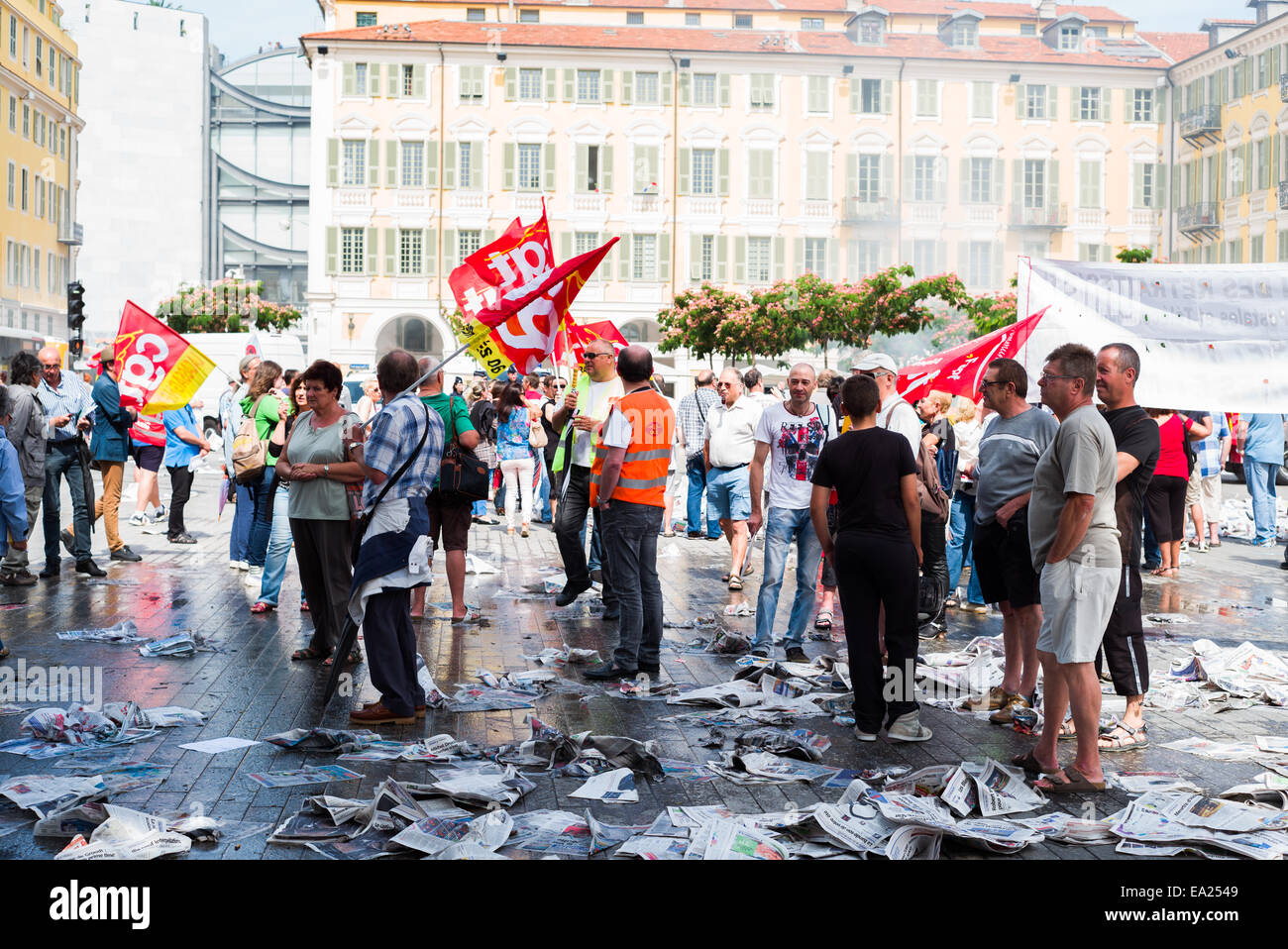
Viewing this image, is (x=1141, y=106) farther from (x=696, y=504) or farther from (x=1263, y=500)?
(x=696, y=504)

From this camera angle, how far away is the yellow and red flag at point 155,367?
12625mm

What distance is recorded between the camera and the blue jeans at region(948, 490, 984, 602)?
10793 millimetres

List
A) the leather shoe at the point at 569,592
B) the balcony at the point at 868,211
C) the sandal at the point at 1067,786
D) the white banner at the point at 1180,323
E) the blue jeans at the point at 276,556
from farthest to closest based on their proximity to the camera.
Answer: the balcony at the point at 868,211 → the leather shoe at the point at 569,592 → the blue jeans at the point at 276,556 → the white banner at the point at 1180,323 → the sandal at the point at 1067,786

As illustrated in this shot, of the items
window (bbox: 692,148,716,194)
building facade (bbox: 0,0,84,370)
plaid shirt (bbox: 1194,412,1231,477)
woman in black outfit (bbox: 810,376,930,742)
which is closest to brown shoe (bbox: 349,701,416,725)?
woman in black outfit (bbox: 810,376,930,742)

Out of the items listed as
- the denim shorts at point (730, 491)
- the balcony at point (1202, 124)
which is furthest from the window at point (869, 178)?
the denim shorts at point (730, 491)

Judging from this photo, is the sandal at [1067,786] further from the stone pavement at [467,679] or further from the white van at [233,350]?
the white van at [233,350]

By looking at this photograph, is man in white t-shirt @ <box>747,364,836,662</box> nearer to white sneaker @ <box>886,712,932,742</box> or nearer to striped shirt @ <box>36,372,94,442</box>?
white sneaker @ <box>886,712,932,742</box>

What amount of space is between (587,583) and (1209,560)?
25.3 feet

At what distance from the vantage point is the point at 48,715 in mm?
6086

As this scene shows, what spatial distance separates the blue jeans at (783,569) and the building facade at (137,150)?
51281mm

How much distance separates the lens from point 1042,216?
183 feet
